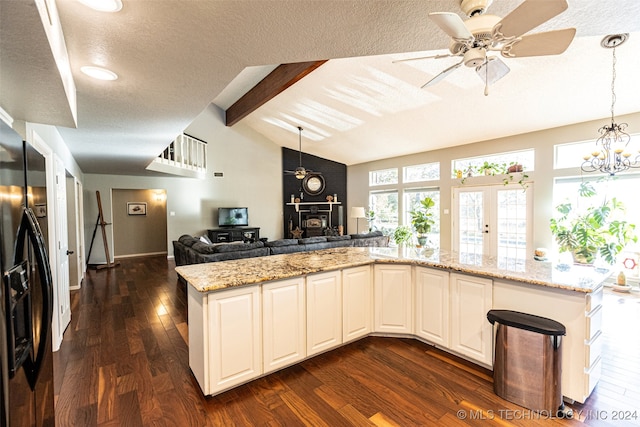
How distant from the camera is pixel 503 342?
2076 mm

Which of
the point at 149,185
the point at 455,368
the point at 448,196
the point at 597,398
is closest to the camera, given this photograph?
the point at 597,398

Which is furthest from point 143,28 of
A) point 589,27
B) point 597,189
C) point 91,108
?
point 597,189

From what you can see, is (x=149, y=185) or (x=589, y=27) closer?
(x=589, y=27)

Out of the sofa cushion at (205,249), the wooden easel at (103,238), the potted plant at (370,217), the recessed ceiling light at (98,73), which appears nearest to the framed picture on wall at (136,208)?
the wooden easel at (103,238)

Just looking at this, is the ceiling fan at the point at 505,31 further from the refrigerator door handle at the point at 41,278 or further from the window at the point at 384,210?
the window at the point at 384,210

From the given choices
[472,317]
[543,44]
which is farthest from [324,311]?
[543,44]

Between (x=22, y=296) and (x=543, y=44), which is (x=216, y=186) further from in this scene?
(x=543, y=44)

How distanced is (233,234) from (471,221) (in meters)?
6.14

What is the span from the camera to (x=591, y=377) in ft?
6.52

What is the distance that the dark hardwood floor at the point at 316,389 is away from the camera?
187cm

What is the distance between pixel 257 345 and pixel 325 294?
70cm

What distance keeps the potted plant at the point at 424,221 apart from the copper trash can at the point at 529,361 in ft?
16.0

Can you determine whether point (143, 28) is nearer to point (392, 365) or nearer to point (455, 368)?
point (392, 365)

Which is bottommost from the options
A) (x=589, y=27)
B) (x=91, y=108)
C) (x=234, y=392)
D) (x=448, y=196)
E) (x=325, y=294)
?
(x=234, y=392)
